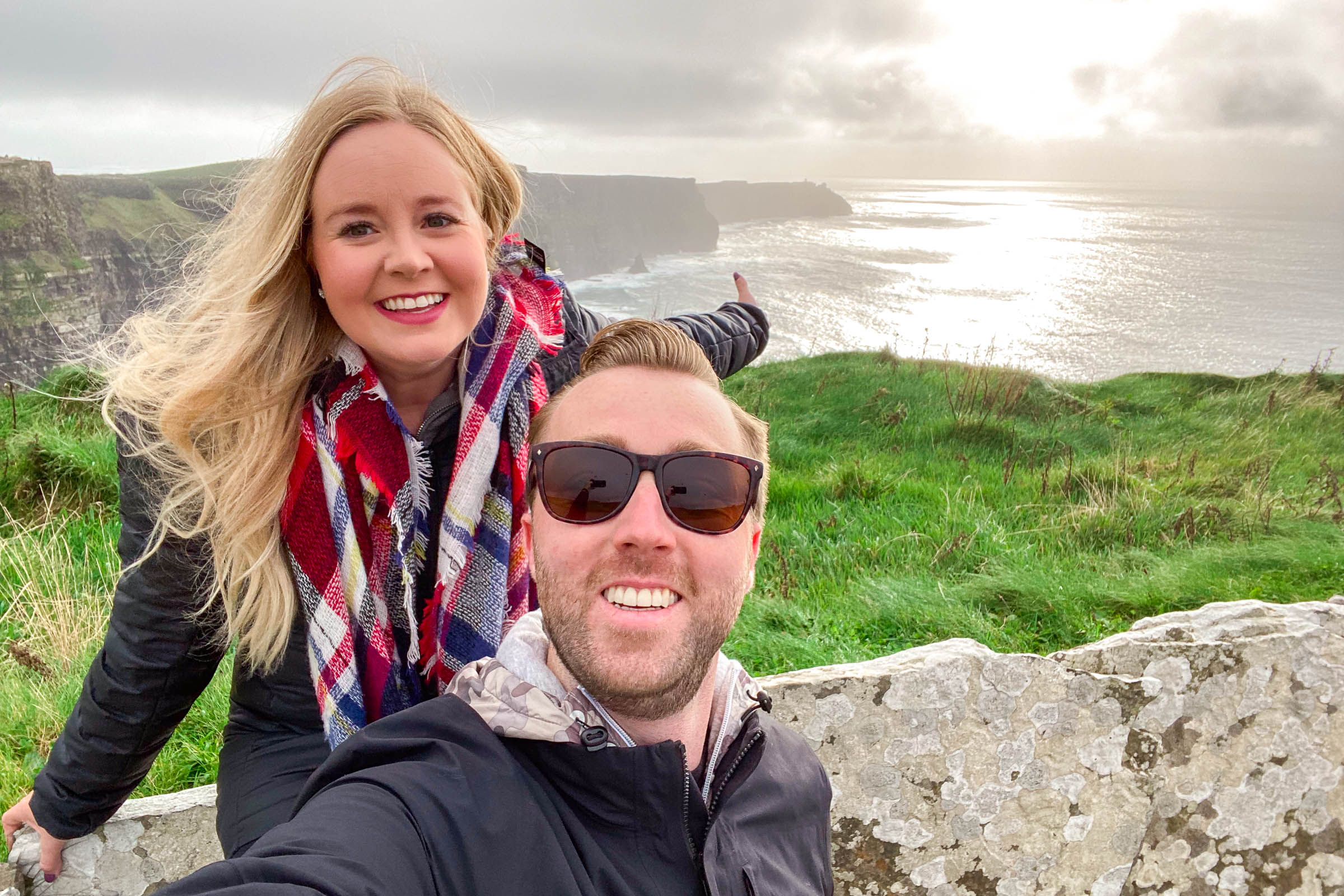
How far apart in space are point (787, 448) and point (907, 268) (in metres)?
31.4

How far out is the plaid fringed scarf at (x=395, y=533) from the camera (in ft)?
7.86

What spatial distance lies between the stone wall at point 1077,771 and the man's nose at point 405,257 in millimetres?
1770

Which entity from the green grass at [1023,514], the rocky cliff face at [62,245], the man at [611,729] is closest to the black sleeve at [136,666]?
the man at [611,729]

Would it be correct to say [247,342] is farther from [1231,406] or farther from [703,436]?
[1231,406]

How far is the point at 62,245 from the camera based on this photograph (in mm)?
51469

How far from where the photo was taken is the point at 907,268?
36531 millimetres

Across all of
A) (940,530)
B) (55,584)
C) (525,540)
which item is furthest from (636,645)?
(55,584)

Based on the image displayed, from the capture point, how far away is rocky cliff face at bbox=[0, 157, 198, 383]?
4272 centimetres

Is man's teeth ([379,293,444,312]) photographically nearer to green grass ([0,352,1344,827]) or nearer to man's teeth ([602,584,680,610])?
man's teeth ([602,584,680,610])

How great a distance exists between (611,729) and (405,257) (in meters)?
1.37

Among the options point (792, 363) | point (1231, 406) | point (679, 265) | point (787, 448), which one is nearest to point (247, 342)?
point (787, 448)

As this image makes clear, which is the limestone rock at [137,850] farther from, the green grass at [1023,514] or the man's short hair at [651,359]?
the green grass at [1023,514]

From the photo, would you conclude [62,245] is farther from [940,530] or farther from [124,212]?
[940,530]

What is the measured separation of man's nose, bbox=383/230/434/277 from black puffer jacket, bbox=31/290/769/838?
927 millimetres
